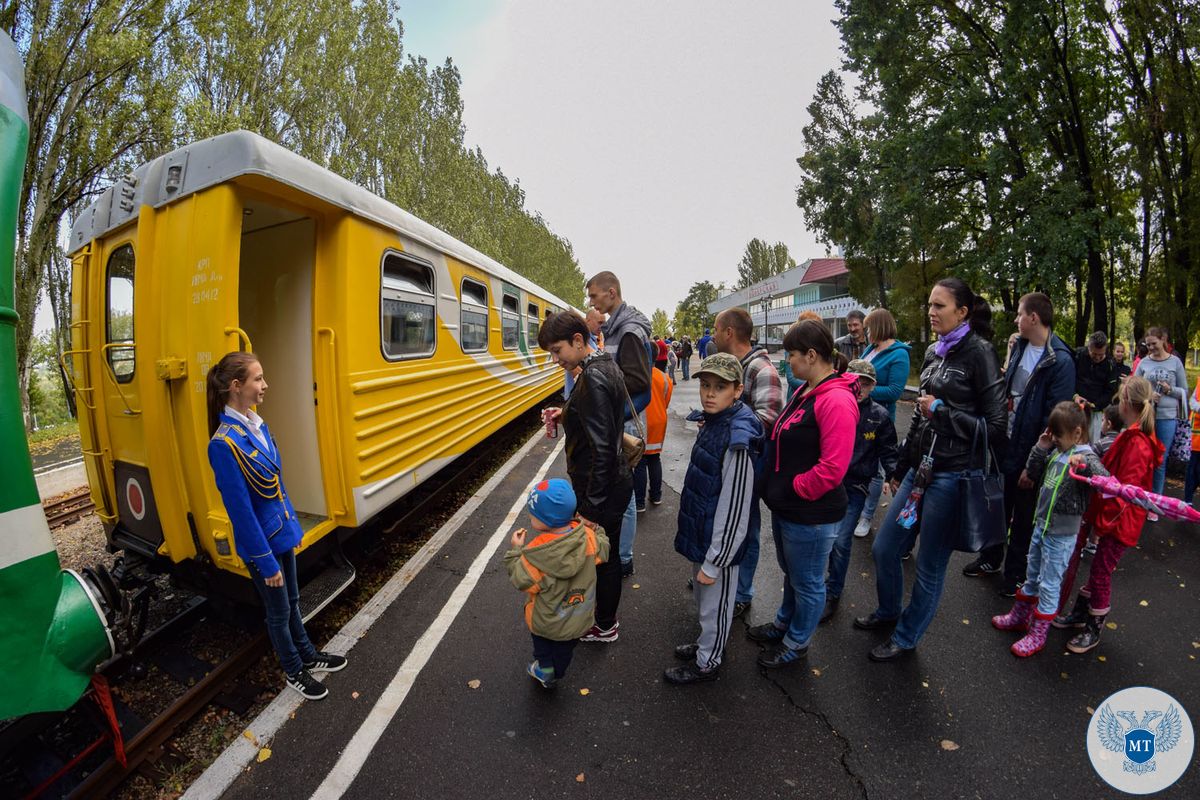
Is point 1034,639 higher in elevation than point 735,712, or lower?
higher

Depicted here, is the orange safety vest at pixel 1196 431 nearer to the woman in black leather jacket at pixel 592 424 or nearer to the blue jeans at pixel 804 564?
the blue jeans at pixel 804 564

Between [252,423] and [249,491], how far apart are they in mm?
335

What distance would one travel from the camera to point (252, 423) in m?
2.49

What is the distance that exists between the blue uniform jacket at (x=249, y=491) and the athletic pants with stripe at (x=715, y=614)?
2116mm

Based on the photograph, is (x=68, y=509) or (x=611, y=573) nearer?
(x=611, y=573)

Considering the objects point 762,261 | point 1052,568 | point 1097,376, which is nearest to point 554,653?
point 1052,568

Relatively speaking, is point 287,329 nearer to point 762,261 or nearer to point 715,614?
point 715,614

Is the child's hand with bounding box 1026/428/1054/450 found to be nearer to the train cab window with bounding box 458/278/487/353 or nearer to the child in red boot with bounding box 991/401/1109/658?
the child in red boot with bounding box 991/401/1109/658

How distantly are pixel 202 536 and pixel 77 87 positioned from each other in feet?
37.6

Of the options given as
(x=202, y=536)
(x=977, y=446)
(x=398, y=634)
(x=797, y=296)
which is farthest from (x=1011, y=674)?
(x=797, y=296)

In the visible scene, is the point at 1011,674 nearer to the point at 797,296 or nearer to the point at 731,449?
the point at 731,449

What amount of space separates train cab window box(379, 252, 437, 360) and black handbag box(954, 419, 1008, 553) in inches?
151

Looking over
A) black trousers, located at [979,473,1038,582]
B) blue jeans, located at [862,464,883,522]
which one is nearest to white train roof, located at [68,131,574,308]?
blue jeans, located at [862,464,883,522]

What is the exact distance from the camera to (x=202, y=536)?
114 inches
